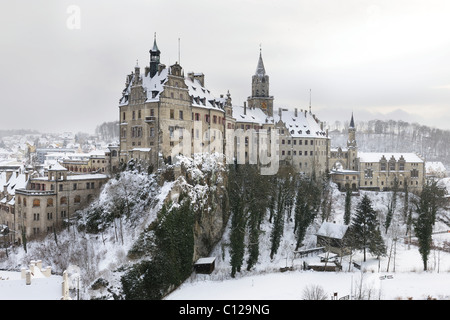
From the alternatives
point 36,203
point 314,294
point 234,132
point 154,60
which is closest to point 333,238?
point 314,294

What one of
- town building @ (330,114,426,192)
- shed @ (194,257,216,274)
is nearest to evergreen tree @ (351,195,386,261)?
shed @ (194,257,216,274)

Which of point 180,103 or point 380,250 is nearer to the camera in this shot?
point 380,250

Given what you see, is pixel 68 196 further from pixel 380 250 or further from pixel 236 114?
pixel 380 250

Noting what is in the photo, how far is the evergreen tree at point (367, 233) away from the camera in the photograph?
35094 mm

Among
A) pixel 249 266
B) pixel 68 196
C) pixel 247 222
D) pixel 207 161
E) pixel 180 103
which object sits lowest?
pixel 249 266

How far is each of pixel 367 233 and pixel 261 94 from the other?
35.1 metres

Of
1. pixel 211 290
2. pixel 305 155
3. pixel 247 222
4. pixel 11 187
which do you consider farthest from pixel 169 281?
pixel 305 155

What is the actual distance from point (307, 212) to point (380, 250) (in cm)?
909

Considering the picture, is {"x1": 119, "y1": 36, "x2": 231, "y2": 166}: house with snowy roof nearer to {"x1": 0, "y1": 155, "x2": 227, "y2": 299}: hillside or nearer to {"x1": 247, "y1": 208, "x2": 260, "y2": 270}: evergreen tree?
{"x1": 0, "y1": 155, "x2": 227, "y2": 299}: hillside

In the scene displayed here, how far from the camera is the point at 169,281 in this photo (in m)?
29.3

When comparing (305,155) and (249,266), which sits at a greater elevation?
(305,155)

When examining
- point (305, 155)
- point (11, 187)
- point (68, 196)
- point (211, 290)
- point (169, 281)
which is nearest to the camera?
point (211, 290)

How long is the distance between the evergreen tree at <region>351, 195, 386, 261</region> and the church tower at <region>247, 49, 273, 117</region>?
29.3 metres
